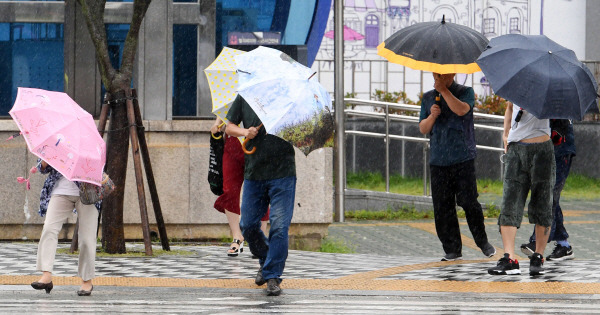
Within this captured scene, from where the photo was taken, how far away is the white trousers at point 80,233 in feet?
26.4

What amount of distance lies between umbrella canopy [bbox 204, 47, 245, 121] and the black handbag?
1.55 metres

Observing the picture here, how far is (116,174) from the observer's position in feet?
35.0

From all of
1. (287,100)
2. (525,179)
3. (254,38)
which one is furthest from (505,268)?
(254,38)

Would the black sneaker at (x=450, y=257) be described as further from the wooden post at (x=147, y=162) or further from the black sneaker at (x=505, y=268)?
the wooden post at (x=147, y=162)

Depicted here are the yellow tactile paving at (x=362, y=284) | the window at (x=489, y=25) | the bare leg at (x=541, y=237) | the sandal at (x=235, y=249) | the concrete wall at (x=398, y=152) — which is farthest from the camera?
the window at (x=489, y=25)

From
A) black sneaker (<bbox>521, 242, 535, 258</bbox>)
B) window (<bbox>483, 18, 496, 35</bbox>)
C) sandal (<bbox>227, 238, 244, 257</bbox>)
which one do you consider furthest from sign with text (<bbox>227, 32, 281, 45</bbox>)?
window (<bbox>483, 18, 496, 35</bbox>)

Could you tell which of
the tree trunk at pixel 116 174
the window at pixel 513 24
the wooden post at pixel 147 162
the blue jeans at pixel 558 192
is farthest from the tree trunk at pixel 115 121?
the window at pixel 513 24

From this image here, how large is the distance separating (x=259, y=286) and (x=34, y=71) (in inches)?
189

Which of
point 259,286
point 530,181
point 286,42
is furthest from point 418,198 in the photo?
point 259,286

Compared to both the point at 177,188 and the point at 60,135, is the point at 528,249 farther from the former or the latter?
the point at 60,135

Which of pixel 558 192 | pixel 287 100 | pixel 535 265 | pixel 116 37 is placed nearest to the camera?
pixel 287 100

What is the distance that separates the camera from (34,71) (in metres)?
12.2

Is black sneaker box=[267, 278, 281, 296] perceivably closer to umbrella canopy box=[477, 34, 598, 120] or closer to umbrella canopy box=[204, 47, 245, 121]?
umbrella canopy box=[204, 47, 245, 121]

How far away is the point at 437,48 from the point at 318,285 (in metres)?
2.37
